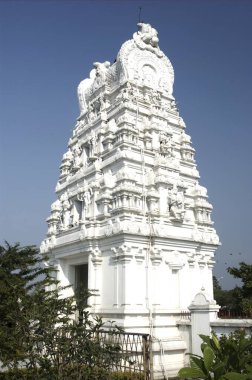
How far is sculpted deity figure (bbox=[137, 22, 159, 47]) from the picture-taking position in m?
25.4

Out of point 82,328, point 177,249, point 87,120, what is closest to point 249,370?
point 82,328

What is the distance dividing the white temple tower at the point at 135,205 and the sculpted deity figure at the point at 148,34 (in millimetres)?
66

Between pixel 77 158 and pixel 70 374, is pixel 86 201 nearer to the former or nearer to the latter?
pixel 77 158

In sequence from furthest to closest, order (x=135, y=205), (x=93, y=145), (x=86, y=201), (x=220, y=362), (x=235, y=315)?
1. (x=93, y=145)
2. (x=235, y=315)
3. (x=86, y=201)
4. (x=135, y=205)
5. (x=220, y=362)

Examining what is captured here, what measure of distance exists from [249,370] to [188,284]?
1369 cm

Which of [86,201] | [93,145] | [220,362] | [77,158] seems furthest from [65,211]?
[220,362]

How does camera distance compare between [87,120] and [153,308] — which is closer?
[153,308]

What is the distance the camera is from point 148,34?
83.6 ft

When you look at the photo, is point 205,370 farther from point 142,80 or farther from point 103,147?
point 142,80

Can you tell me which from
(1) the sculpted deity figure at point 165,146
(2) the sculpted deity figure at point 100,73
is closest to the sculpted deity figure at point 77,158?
(2) the sculpted deity figure at point 100,73

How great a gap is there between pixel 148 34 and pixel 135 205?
1200cm

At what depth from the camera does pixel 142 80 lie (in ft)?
79.7

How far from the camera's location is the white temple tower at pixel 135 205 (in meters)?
18.8

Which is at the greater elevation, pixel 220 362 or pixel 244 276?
pixel 244 276
